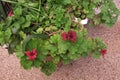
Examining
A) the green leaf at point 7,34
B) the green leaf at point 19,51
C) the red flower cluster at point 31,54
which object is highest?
the green leaf at point 7,34

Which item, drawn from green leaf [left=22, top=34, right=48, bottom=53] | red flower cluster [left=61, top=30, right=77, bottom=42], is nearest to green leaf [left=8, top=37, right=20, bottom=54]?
green leaf [left=22, top=34, right=48, bottom=53]

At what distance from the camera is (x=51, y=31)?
1.33 m

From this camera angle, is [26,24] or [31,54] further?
[26,24]

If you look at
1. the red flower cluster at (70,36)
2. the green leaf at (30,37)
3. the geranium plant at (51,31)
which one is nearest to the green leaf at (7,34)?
the geranium plant at (51,31)

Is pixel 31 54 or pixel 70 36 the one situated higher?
pixel 70 36

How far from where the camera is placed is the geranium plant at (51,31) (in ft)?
3.93

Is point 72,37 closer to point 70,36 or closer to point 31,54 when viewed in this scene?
point 70,36

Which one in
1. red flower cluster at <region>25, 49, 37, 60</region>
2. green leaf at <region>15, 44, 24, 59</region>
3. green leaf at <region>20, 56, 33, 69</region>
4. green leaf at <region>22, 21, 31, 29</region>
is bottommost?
green leaf at <region>20, 56, 33, 69</region>

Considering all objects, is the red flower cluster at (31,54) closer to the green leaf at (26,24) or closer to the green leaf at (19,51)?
the green leaf at (19,51)

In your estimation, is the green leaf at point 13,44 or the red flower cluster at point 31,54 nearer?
the red flower cluster at point 31,54

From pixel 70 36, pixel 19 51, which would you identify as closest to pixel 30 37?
pixel 19 51

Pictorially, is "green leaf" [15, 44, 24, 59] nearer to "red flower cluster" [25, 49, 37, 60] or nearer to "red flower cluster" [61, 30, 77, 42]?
"red flower cluster" [25, 49, 37, 60]

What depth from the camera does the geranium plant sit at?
3.93 ft

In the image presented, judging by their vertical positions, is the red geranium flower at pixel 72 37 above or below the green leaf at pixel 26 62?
above
